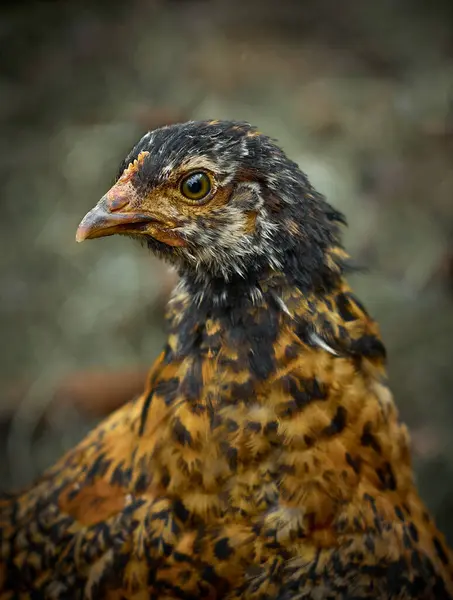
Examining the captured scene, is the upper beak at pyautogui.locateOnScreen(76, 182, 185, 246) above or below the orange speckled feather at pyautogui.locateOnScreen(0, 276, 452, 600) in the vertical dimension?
above

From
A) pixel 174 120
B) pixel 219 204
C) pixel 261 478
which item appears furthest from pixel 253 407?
pixel 174 120

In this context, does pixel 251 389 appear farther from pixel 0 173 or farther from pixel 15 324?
pixel 0 173

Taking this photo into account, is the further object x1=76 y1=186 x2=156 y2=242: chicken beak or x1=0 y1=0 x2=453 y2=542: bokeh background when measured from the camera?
x1=0 y1=0 x2=453 y2=542: bokeh background

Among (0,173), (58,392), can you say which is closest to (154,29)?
(0,173)

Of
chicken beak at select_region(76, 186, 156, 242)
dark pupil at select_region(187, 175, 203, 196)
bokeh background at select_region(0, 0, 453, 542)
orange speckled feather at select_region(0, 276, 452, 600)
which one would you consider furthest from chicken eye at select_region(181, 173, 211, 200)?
bokeh background at select_region(0, 0, 453, 542)

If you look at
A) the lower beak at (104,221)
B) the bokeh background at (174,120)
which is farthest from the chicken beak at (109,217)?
the bokeh background at (174,120)

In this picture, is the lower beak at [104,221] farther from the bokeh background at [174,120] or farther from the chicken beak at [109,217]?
the bokeh background at [174,120]

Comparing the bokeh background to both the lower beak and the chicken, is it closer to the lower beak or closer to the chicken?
the chicken

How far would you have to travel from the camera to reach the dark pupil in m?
1.75

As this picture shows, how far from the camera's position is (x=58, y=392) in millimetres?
3834

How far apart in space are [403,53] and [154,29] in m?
2.44

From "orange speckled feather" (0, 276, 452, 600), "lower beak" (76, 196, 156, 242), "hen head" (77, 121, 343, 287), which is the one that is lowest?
"orange speckled feather" (0, 276, 452, 600)

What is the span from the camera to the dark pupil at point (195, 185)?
1748 millimetres

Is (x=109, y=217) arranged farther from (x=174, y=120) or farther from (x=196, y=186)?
(x=174, y=120)
